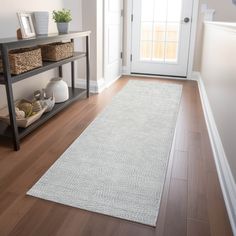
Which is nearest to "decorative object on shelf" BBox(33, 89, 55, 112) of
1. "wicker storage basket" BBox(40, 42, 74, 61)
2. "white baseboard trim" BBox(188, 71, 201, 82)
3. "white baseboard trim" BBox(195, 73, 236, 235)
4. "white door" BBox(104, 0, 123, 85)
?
"wicker storage basket" BBox(40, 42, 74, 61)

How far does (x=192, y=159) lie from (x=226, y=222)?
60 cm

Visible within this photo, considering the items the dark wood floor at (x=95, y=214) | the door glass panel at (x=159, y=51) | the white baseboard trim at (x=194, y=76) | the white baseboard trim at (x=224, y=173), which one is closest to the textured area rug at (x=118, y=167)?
the dark wood floor at (x=95, y=214)

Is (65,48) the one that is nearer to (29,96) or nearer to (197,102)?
(29,96)

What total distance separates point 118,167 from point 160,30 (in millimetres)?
2999

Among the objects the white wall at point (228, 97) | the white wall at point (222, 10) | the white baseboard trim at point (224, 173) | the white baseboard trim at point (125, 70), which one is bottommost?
the white baseboard trim at point (224, 173)

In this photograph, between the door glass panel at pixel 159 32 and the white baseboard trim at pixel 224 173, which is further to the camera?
the door glass panel at pixel 159 32

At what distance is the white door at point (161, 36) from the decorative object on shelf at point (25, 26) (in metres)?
2.35

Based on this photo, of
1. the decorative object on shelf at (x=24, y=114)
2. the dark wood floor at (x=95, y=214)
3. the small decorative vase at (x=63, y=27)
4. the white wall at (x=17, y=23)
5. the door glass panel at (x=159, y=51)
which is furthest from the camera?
the door glass panel at (x=159, y=51)

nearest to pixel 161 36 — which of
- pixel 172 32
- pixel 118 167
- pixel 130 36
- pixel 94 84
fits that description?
pixel 172 32

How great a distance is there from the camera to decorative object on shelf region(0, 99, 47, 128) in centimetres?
198

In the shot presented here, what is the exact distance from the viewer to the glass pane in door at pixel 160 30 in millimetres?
3939

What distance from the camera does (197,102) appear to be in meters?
3.06

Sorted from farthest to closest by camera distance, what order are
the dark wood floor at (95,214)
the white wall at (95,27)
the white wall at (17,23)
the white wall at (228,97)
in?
the white wall at (95,27), the white wall at (17,23), the white wall at (228,97), the dark wood floor at (95,214)

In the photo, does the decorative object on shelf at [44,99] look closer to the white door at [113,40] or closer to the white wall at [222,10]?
the white door at [113,40]
